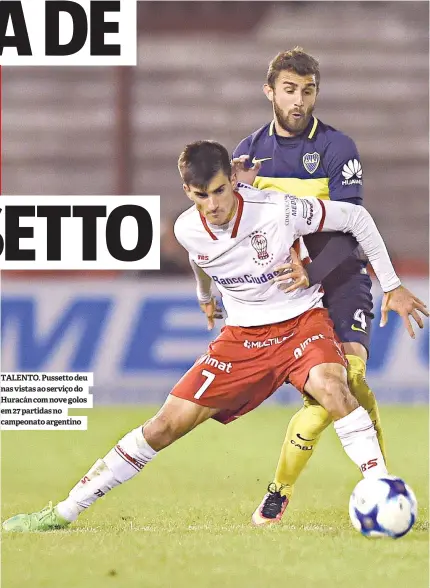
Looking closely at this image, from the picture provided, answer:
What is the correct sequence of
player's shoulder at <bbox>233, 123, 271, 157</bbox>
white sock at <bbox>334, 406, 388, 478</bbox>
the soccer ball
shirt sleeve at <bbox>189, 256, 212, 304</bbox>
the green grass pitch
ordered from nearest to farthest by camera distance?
the green grass pitch
the soccer ball
white sock at <bbox>334, 406, 388, 478</bbox>
shirt sleeve at <bbox>189, 256, 212, 304</bbox>
player's shoulder at <bbox>233, 123, 271, 157</bbox>

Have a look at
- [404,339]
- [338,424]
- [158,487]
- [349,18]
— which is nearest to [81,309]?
[404,339]

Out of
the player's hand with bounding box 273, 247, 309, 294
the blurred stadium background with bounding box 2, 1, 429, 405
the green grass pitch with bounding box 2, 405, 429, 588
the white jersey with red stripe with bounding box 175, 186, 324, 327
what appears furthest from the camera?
the blurred stadium background with bounding box 2, 1, 429, 405

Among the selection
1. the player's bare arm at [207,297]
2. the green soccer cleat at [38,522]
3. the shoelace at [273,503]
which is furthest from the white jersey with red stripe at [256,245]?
the green soccer cleat at [38,522]

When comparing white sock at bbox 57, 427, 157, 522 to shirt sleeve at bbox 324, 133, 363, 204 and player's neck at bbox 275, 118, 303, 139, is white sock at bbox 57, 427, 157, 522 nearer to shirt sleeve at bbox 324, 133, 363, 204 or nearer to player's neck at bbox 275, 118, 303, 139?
shirt sleeve at bbox 324, 133, 363, 204

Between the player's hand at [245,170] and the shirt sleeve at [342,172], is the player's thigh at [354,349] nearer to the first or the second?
the shirt sleeve at [342,172]

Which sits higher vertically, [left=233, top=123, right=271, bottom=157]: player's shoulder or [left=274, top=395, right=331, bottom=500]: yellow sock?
[left=233, top=123, right=271, bottom=157]: player's shoulder

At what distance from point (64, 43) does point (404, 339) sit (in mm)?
4774

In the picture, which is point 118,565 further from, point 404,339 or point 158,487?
point 404,339

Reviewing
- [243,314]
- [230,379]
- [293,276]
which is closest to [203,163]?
[293,276]

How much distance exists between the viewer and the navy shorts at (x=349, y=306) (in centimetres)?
548

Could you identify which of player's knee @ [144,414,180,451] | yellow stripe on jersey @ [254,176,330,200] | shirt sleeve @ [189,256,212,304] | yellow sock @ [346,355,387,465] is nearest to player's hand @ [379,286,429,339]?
yellow sock @ [346,355,387,465]

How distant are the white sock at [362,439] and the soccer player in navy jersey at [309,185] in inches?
17.7

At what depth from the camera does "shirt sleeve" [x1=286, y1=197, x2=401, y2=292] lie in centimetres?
504

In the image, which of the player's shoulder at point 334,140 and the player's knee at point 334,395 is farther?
the player's shoulder at point 334,140
